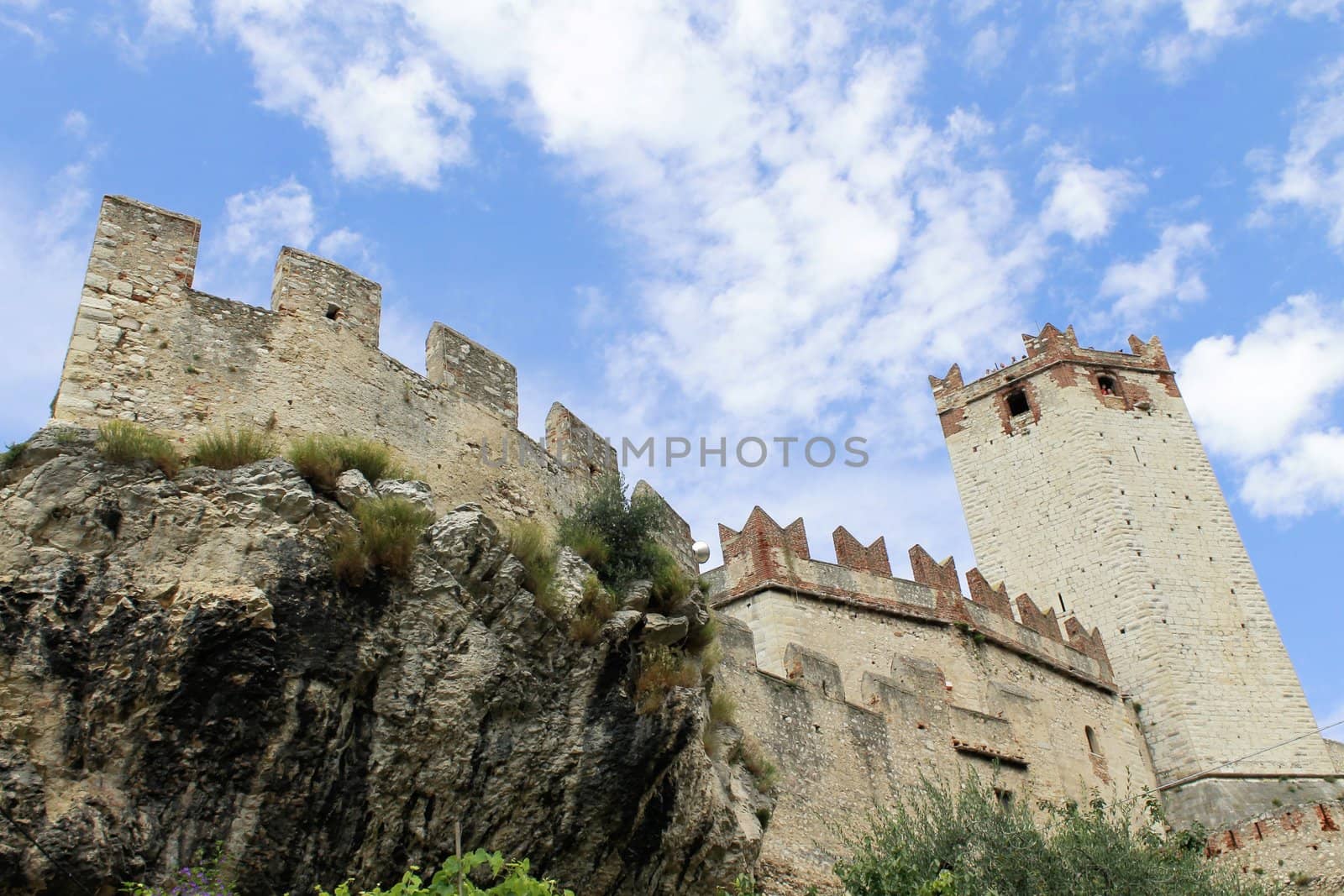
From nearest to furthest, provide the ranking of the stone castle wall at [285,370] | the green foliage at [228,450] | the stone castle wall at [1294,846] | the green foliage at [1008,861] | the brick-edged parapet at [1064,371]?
the green foliage at [228,450], the stone castle wall at [285,370], the green foliage at [1008,861], the stone castle wall at [1294,846], the brick-edged parapet at [1064,371]

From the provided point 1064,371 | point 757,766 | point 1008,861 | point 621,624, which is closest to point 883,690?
point 757,766

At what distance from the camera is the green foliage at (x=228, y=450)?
34.7ft

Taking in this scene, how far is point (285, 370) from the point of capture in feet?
39.2

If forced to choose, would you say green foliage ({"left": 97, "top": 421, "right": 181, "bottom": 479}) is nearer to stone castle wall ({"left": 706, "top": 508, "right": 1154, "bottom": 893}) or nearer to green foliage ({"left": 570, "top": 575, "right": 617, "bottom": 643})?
green foliage ({"left": 570, "top": 575, "right": 617, "bottom": 643})

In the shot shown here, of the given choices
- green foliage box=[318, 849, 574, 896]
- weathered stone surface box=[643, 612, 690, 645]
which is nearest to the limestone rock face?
weathered stone surface box=[643, 612, 690, 645]

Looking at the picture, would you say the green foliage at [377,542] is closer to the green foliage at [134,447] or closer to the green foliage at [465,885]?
the green foliage at [134,447]

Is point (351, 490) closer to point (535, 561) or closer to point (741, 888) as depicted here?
point (535, 561)

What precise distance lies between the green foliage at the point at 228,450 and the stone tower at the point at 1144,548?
20027 millimetres

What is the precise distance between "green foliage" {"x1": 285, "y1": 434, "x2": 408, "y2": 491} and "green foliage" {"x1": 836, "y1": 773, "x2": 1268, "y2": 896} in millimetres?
5975

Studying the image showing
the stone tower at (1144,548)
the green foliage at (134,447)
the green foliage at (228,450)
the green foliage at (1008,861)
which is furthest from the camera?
the stone tower at (1144,548)

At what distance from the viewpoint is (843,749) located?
55.4 feet

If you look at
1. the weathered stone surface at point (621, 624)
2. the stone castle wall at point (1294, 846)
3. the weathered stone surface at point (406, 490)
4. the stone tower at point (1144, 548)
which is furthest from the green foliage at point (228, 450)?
the stone tower at point (1144, 548)

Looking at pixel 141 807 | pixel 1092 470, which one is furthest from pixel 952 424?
pixel 141 807

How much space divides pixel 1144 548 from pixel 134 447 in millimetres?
23077
